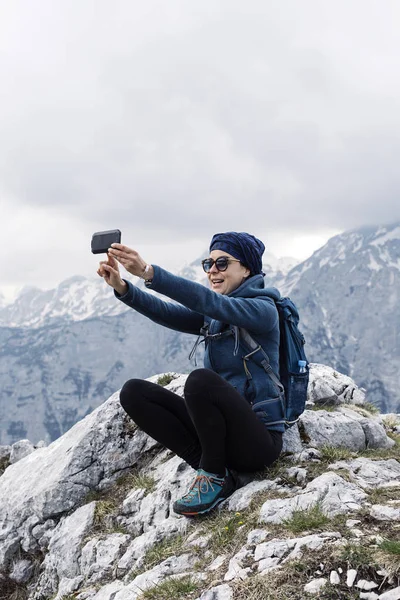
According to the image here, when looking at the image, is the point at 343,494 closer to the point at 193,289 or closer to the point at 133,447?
the point at 193,289

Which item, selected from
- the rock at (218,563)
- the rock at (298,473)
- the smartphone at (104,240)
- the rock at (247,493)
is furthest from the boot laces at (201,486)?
the smartphone at (104,240)

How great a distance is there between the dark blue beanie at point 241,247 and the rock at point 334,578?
4.62 m

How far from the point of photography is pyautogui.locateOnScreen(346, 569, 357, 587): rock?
4817 mm

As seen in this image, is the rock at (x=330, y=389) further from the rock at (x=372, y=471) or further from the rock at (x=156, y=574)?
the rock at (x=156, y=574)

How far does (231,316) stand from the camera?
23.5ft

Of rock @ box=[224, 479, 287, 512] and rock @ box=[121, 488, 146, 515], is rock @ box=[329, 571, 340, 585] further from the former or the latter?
rock @ box=[121, 488, 146, 515]

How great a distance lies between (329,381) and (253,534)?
29.0 ft

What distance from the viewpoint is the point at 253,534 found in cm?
631

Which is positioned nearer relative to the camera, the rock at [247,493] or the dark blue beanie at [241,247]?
the rock at [247,493]

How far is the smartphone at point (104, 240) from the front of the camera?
685 centimetres

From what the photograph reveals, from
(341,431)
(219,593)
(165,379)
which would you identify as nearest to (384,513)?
(219,593)

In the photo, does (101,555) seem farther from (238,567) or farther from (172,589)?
(238,567)

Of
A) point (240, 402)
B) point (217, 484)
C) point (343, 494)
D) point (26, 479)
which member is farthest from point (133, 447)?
point (343, 494)

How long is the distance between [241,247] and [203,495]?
3794 millimetres
